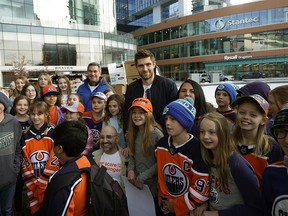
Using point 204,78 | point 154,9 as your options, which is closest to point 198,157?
point 204,78

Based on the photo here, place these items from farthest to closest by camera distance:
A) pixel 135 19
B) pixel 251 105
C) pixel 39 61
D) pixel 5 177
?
pixel 135 19 < pixel 39 61 < pixel 5 177 < pixel 251 105

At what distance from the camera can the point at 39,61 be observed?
3744 centimetres

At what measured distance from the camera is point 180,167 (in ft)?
7.98

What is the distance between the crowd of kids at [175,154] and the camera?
6.15 feet

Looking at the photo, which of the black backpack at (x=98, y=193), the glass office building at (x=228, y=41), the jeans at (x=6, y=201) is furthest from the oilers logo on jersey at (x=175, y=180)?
the glass office building at (x=228, y=41)

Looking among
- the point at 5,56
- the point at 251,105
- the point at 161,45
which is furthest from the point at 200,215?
the point at 161,45

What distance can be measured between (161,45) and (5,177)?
195 ft

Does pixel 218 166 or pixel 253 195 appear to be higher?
pixel 218 166

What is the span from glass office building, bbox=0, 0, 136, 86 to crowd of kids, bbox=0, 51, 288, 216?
35.3 meters

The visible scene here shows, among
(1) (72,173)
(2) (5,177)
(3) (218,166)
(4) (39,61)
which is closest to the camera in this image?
(1) (72,173)

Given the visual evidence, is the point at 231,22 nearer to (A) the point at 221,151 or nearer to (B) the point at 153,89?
(B) the point at 153,89

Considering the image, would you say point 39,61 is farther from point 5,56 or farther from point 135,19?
point 135,19

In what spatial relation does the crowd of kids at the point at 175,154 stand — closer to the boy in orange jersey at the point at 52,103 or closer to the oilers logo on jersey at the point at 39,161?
the oilers logo on jersey at the point at 39,161

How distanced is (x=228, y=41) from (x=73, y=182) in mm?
53584
